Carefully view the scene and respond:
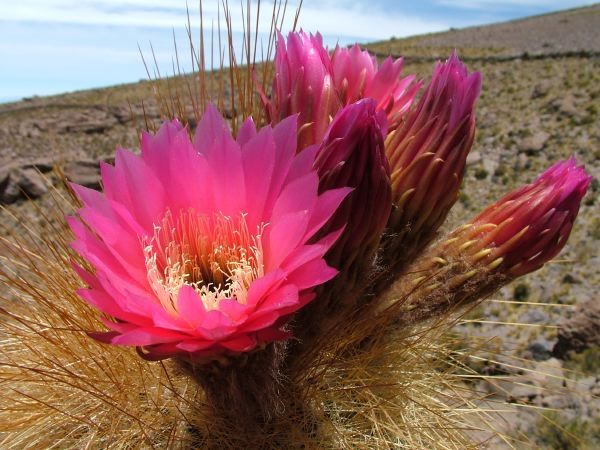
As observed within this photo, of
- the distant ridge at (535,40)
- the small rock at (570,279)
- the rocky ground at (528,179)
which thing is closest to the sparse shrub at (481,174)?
the rocky ground at (528,179)

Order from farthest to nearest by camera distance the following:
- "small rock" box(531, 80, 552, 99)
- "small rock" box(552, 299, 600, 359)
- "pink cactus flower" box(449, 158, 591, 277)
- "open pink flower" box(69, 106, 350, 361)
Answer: "small rock" box(531, 80, 552, 99), "small rock" box(552, 299, 600, 359), "pink cactus flower" box(449, 158, 591, 277), "open pink flower" box(69, 106, 350, 361)

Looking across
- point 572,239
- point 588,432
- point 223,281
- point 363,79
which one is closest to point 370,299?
point 223,281

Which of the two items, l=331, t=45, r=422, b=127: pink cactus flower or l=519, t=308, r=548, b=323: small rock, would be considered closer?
l=331, t=45, r=422, b=127: pink cactus flower

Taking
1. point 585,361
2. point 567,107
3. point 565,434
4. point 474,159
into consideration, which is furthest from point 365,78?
point 567,107

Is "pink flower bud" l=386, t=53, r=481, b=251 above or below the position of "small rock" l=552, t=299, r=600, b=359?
above

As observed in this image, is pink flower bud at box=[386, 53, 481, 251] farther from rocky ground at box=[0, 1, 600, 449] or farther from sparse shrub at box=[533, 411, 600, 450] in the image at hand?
sparse shrub at box=[533, 411, 600, 450]

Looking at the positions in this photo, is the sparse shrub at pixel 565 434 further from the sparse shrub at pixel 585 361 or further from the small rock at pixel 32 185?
the small rock at pixel 32 185

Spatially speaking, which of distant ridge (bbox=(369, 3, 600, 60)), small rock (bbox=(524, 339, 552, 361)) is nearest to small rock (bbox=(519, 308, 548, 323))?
small rock (bbox=(524, 339, 552, 361))
